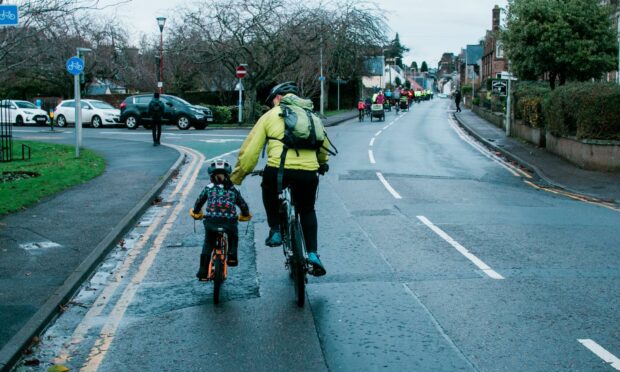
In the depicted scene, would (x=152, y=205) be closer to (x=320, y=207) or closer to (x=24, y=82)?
(x=320, y=207)

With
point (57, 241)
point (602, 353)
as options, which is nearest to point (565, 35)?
point (57, 241)

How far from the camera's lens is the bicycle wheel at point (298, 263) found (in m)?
6.62

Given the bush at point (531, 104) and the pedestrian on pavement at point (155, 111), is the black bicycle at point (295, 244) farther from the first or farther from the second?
the bush at point (531, 104)

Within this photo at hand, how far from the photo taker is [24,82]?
56.1 meters

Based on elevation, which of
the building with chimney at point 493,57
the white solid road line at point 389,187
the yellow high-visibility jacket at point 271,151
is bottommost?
the white solid road line at point 389,187

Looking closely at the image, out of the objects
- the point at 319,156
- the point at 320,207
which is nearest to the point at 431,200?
the point at 320,207

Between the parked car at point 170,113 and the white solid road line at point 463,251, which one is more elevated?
the parked car at point 170,113

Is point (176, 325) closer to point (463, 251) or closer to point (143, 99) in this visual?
point (463, 251)

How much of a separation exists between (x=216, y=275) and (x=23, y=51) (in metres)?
10.4

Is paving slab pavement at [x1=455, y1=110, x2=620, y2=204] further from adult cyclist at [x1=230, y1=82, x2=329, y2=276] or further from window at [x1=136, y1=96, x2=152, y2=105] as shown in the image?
window at [x1=136, y1=96, x2=152, y2=105]

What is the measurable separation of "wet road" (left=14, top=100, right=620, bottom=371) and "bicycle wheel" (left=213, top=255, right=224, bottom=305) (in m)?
0.09

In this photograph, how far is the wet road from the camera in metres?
5.50

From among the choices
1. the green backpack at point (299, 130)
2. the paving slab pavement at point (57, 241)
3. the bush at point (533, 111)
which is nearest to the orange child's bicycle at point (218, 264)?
the green backpack at point (299, 130)

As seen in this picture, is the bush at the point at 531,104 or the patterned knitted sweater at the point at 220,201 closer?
the patterned knitted sweater at the point at 220,201
